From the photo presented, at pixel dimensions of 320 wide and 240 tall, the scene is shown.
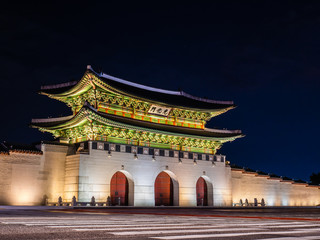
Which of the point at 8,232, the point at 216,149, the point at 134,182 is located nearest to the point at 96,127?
the point at 134,182

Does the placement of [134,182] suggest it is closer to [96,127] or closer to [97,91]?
[96,127]

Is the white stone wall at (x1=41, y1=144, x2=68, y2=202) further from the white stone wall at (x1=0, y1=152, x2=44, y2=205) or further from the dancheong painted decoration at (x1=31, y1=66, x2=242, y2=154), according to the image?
the dancheong painted decoration at (x1=31, y1=66, x2=242, y2=154)

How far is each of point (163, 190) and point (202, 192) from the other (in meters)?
5.74

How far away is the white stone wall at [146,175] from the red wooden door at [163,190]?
71cm

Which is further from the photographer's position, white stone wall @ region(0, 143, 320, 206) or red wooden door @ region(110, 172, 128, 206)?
red wooden door @ region(110, 172, 128, 206)

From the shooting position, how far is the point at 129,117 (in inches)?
1480

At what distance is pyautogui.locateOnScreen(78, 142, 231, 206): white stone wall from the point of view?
3256 cm

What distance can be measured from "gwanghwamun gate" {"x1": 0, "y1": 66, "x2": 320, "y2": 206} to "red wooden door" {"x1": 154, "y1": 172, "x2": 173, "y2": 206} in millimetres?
101

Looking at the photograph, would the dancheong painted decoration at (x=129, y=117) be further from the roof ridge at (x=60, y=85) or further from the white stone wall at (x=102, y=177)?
the white stone wall at (x=102, y=177)

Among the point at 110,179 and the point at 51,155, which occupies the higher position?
the point at 51,155

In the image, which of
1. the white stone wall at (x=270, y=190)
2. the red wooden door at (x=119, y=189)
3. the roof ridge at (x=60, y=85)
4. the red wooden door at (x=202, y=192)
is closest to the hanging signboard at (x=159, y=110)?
the red wooden door at (x=119, y=189)

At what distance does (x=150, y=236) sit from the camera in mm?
A: 7555

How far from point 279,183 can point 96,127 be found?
27.2m

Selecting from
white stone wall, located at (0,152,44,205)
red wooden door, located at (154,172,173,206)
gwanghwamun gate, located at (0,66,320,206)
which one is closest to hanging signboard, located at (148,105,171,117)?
gwanghwamun gate, located at (0,66,320,206)
